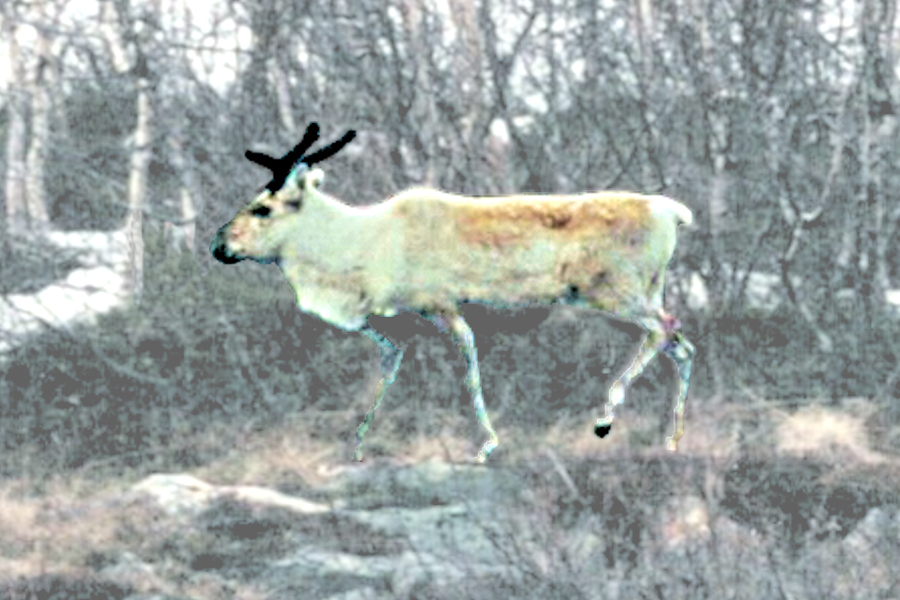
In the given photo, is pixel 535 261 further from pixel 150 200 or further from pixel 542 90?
pixel 150 200

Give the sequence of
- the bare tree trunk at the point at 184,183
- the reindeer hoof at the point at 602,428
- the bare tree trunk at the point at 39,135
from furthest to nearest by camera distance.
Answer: the bare tree trunk at the point at 39,135 → the bare tree trunk at the point at 184,183 → the reindeer hoof at the point at 602,428

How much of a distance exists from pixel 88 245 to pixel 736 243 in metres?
8.19

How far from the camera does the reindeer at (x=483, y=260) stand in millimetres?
13258

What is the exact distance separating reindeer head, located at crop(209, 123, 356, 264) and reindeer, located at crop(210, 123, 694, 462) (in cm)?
12

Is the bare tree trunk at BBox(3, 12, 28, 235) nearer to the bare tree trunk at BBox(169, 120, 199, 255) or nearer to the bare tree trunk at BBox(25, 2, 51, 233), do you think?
the bare tree trunk at BBox(25, 2, 51, 233)

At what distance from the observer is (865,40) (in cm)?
2395

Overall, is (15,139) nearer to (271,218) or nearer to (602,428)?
(271,218)

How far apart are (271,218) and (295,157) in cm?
50

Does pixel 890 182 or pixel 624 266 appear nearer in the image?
pixel 624 266

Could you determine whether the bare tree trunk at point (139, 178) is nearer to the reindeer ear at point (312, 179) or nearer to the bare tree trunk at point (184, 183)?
the bare tree trunk at point (184, 183)

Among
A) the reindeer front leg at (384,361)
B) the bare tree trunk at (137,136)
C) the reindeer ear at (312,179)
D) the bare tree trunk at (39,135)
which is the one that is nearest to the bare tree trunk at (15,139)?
the bare tree trunk at (39,135)

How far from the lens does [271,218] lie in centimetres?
1304

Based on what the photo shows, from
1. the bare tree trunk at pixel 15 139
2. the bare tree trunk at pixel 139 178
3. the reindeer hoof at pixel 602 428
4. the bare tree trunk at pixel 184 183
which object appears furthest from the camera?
the bare tree trunk at pixel 15 139

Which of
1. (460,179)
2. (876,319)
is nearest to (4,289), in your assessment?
(460,179)
